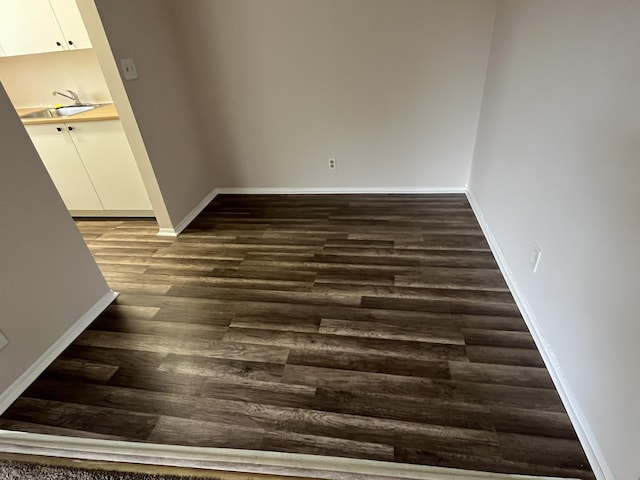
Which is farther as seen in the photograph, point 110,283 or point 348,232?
point 348,232

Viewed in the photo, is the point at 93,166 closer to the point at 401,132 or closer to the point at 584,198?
the point at 401,132

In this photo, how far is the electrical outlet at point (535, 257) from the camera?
1701 mm

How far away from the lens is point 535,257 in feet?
5.73

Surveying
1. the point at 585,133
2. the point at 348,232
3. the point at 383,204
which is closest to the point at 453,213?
the point at 383,204

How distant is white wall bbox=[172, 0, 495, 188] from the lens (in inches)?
99.5

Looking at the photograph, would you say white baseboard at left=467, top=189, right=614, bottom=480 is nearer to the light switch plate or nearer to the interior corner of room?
the interior corner of room

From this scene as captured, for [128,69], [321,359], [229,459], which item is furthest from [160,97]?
[229,459]

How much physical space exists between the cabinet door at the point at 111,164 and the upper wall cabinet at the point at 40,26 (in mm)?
543

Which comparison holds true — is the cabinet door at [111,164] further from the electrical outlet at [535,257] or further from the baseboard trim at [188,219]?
the electrical outlet at [535,257]

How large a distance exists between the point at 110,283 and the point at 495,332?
2.35 m

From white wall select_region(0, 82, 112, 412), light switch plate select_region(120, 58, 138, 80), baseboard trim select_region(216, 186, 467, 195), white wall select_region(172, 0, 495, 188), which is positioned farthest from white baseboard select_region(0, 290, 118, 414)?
white wall select_region(172, 0, 495, 188)

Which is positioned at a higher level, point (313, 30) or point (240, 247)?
point (313, 30)

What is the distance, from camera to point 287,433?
138 cm

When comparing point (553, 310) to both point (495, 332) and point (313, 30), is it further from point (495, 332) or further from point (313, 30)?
point (313, 30)
